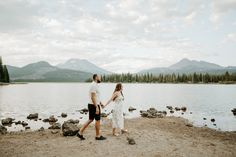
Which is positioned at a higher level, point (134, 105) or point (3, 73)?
point (3, 73)

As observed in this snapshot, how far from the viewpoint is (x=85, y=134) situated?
1875cm

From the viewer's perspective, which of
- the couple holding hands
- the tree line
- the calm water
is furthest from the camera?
the tree line

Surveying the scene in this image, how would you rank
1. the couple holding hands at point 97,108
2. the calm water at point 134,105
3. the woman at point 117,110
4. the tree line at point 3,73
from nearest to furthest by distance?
the couple holding hands at point 97,108 < the woman at point 117,110 < the calm water at point 134,105 < the tree line at point 3,73

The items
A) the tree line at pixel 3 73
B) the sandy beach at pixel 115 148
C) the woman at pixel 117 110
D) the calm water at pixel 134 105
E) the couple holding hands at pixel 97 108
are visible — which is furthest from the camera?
the tree line at pixel 3 73

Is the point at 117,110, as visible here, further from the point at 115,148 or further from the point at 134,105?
the point at 134,105

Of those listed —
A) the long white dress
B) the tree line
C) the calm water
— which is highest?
the tree line

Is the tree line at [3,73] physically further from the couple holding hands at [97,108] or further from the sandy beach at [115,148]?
the sandy beach at [115,148]

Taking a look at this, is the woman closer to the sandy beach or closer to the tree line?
the sandy beach

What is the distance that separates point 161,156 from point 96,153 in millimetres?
3252

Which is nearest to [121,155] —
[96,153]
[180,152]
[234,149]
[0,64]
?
[96,153]

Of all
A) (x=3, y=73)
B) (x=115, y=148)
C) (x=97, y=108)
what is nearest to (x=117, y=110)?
(x=97, y=108)

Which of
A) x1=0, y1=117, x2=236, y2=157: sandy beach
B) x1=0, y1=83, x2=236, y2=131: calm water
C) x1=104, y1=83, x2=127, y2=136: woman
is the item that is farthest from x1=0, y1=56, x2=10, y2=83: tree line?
x1=0, y1=117, x2=236, y2=157: sandy beach

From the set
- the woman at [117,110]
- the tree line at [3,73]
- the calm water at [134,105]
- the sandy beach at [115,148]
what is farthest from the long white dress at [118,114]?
the tree line at [3,73]

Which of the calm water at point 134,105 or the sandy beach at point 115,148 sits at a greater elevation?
the sandy beach at point 115,148
